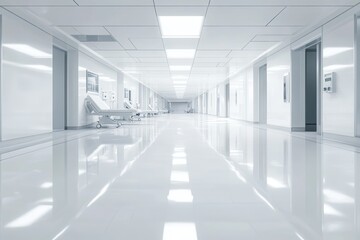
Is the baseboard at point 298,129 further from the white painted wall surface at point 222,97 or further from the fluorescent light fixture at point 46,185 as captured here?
the white painted wall surface at point 222,97

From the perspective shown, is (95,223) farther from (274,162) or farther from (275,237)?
(274,162)

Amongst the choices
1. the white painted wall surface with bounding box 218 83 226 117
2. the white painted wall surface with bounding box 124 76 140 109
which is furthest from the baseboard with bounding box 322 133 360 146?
the white painted wall surface with bounding box 218 83 226 117

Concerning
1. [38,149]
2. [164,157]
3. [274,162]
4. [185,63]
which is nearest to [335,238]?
[274,162]

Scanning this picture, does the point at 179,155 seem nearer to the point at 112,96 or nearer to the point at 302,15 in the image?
the point at 302,15

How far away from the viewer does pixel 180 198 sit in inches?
117

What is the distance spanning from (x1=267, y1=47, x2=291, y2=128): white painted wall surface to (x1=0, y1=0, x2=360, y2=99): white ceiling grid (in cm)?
98

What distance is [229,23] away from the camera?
846cm

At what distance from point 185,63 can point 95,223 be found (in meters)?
13.7

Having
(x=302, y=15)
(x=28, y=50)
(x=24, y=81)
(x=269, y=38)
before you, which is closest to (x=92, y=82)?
(x=28, y=50)

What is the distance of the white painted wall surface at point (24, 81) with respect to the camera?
293 inches

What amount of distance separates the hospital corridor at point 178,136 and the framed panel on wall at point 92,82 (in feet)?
0.43

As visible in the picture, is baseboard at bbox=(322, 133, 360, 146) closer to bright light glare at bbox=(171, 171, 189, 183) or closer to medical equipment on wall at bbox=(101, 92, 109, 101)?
bright light glare at bbox=(171, 171, 189, 183)

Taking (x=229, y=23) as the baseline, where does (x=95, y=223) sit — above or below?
below

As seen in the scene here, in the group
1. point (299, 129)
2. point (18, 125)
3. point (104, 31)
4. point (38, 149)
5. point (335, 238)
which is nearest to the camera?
point (335, 238)
